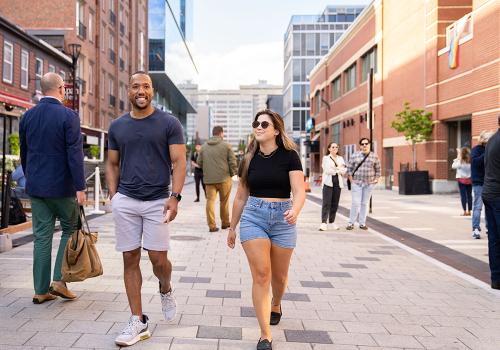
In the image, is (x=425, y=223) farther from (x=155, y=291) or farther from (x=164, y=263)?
(x=164, y=263)

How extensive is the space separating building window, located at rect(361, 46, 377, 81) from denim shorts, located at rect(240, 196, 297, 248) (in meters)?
30.8

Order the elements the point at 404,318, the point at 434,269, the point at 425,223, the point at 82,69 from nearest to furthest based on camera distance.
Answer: the point at 404,318 < the point at 434,269 < the point at 425,223 < the point at 82,69

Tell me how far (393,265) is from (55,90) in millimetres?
4911

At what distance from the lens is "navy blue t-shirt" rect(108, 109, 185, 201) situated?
404 centimetres

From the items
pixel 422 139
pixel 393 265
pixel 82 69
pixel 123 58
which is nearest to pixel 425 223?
pixel 393 265

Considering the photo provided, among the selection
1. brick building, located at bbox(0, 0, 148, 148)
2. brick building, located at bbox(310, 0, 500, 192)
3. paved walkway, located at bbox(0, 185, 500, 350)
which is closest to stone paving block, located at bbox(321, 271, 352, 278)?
paved walkway, located at bbox(0, 185, 500, 350)

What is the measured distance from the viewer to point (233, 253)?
812 centimetres

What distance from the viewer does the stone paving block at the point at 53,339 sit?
386 cm

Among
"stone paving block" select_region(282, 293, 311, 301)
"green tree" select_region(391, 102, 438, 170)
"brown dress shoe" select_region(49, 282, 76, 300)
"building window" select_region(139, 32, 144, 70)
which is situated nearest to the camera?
"brown dress shoe" select_region(49, 282, 76, 300)

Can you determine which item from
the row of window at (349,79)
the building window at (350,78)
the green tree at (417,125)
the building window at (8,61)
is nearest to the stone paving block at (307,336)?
the green tree at (417,125)

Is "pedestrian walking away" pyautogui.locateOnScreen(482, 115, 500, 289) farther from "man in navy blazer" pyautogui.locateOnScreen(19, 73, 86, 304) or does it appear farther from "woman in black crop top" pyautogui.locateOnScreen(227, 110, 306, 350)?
"man in navy blazer" pyautogui.locateOnScreen(19, 73, 86, 304)

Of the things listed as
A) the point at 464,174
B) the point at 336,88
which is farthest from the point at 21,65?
the point at 336,88

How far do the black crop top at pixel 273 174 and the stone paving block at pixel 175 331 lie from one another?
1188 millimetres

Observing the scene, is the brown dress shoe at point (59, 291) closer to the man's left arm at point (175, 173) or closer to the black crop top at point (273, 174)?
the man's left arm at point (175, 173)
